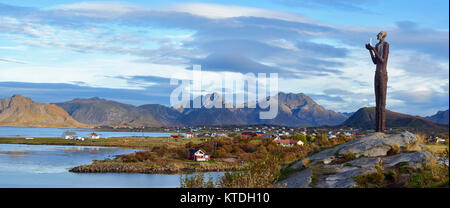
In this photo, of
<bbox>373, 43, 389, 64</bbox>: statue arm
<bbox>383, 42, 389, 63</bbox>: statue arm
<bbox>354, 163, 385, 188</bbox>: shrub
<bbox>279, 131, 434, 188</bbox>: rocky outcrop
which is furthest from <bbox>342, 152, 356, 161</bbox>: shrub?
<bbox>383, 42, 389, 63</bbox>: statue arm

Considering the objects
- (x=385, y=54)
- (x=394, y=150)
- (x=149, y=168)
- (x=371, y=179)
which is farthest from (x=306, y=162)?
(x=149, y=168)

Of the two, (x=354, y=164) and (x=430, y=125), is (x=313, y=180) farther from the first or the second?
(x=430, y=125)

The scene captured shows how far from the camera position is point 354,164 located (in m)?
18.3

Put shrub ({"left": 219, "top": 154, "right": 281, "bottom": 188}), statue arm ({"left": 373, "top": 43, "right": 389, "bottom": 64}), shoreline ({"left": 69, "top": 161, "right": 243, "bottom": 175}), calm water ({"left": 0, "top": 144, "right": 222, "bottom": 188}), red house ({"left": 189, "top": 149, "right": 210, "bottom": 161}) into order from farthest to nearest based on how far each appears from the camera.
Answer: red house ({"left": 189, "top": 149, "right": 210, "bottom": 161})
shoreline ({"left": 69, "top": 161, "right": 243, "bottom": 175})
calm water ({"left": 0, "top": 144, "right": 222, "bottom": 188})
statue arm ({"left": 373, "top": 43, "right": 389, "bottom": 64})
shrub ({"left": 219, "top": 154, "right": 281, "bottom": 188})

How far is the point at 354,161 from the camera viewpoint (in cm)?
1877

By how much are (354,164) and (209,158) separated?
222 feet

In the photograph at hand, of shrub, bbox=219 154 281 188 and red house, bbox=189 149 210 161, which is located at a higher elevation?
shrub, bbox=219 154 281 188

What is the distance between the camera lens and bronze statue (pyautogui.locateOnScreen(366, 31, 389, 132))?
21.8 metres

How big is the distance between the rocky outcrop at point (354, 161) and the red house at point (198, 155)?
61992mm

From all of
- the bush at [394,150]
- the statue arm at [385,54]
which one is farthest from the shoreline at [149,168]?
the bush at [394,150]

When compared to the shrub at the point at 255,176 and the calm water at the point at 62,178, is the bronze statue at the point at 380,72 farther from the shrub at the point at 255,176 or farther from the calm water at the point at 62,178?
the calm water at the point at 62,178

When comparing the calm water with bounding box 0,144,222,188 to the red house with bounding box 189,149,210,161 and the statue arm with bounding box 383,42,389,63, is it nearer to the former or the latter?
the red house with bounding box 189,149,210,161

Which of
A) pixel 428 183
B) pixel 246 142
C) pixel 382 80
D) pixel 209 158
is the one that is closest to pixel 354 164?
pixel 428 183

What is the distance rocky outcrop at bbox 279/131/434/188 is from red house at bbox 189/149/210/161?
61992 millimetres
